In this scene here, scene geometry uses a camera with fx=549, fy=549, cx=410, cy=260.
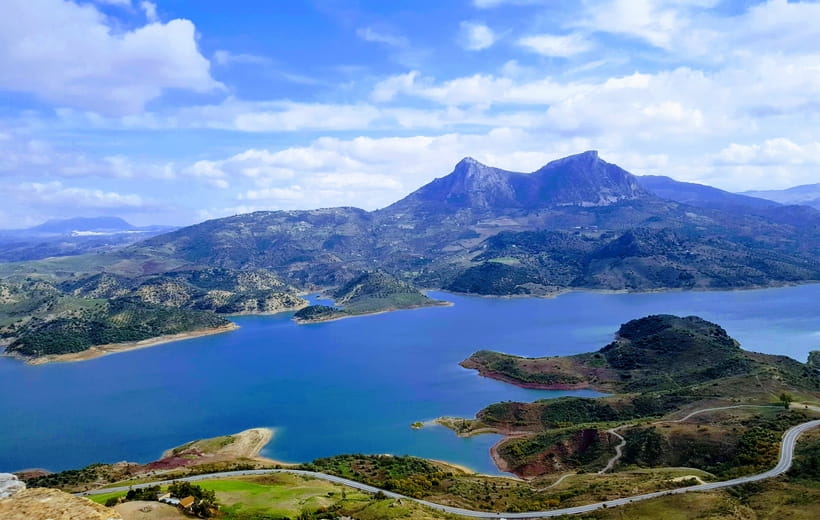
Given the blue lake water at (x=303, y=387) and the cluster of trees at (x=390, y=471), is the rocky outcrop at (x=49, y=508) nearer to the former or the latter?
the cluster of trees at (x=390, y=471)

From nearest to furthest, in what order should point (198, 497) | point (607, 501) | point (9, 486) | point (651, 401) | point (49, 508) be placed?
point (49, 508), point (9, 486), point (198, 497), point (607, 501), point (651, 401)

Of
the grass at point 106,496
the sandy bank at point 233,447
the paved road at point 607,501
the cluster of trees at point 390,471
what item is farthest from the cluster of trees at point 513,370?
the grass at point 106,496

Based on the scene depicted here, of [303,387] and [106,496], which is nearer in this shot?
[106,496]

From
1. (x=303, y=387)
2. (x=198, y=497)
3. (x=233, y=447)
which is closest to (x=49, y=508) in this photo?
(x=198, y=497)

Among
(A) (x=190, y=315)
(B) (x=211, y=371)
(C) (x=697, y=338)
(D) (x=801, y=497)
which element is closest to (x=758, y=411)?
(D) (x=801, y=497)

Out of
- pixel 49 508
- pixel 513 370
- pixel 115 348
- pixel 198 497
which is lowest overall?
pixel 513 370

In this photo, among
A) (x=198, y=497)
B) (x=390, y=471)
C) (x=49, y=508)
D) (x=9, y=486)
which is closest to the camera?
(x=49, y=508)

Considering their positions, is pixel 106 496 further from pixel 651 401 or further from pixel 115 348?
pixel 115 348
